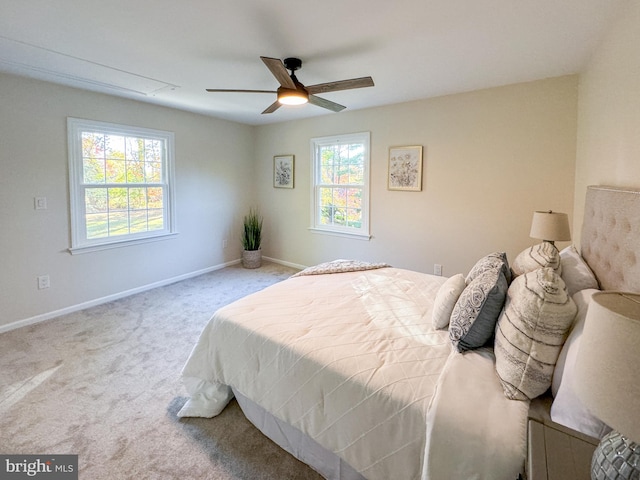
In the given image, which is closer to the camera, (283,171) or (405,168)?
(405,168)

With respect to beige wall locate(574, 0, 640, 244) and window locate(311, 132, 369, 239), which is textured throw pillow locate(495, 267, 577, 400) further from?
window locate(311, 132, 369, 239)

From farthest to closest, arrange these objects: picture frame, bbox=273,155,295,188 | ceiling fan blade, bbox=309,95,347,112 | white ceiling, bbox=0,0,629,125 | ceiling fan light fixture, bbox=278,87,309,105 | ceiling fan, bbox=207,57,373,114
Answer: picture frame, bbox=273,155,295,188 < ceiling fan blade, bbox=309,95,347,112 < ceiling fan light fixture, bbox=278,87,309,105 < ceiling fan, bbox=207,57,373,114 < white ceiling, bbox=0,0,629,125

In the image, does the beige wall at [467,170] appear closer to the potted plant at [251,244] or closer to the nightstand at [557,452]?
the potted plant at [251,244]

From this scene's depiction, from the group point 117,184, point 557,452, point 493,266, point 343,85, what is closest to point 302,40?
point 343,85

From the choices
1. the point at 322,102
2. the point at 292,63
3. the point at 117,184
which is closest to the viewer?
the point at 292,63

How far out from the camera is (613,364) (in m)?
0.62

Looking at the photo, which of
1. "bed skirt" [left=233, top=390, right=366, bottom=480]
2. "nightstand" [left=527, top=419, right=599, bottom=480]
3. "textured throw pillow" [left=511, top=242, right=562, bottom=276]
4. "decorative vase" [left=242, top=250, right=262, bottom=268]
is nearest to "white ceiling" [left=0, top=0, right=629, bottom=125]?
"textured throw pillow" [left=511, top=242, right=562, bottom=276]

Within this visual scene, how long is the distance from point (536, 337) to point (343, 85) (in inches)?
79.6

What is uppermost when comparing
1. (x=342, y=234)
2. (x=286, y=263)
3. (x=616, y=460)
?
(x=342, y=234)

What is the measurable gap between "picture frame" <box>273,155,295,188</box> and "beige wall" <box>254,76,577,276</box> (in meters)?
0.48

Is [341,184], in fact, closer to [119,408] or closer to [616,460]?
[119,408]

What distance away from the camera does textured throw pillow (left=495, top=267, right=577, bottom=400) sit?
111 centimetres

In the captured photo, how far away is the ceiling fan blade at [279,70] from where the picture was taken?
197 cm

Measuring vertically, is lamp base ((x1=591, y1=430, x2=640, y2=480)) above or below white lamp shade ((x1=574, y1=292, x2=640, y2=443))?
below
